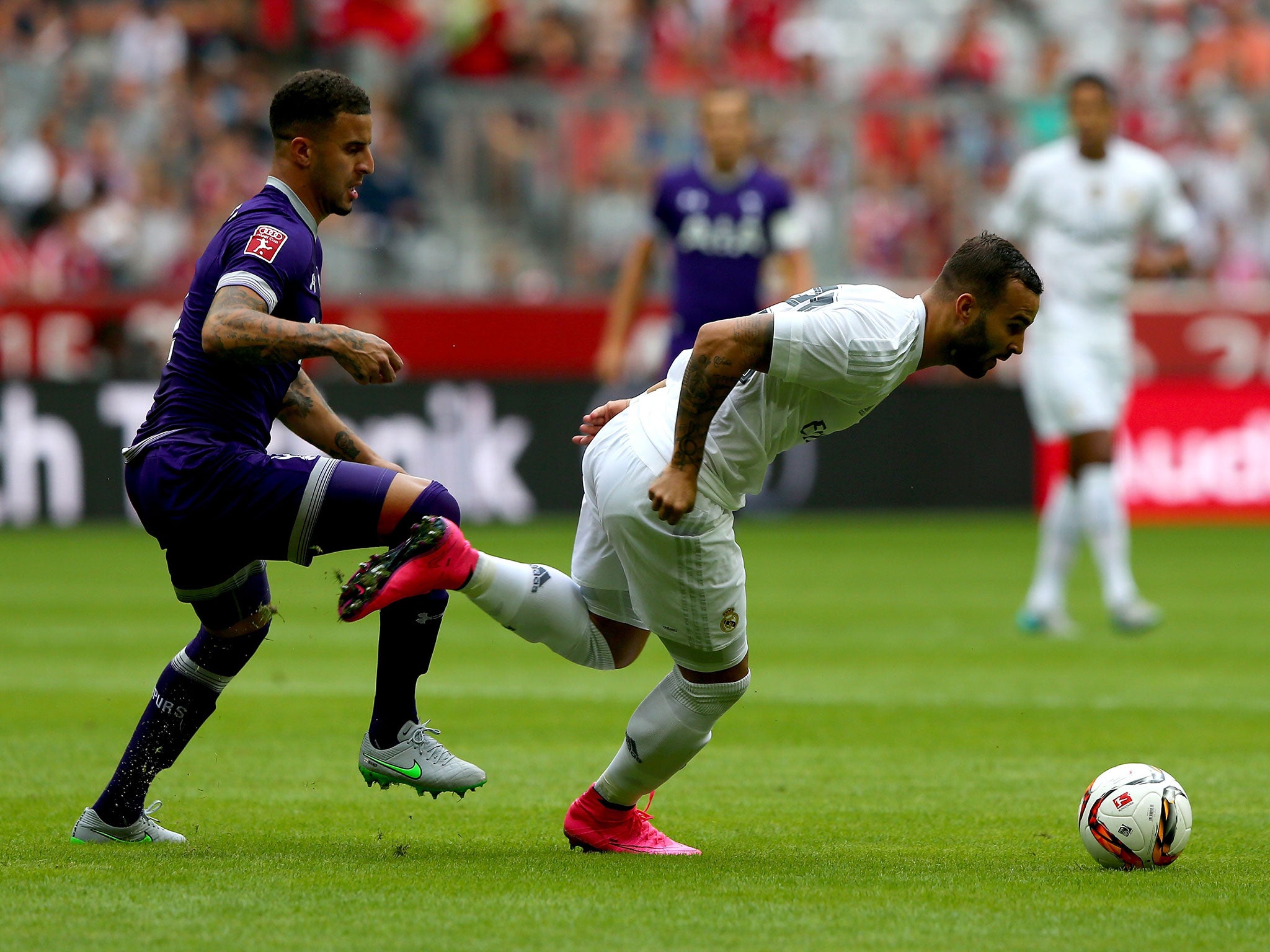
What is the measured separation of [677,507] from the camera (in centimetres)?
492

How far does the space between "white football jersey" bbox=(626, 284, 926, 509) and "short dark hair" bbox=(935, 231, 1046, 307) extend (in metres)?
0.13

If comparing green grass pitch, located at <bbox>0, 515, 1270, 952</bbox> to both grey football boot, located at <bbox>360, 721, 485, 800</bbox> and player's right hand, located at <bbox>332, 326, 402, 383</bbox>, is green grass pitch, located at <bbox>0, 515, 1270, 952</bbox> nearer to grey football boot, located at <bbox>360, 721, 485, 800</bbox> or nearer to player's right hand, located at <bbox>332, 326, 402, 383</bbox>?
grey football boot, located at <bbox>360, 721, 485, 800</bbox>

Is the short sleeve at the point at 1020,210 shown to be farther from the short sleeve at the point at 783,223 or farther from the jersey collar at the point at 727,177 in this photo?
the jersey collar at the point at 727,177

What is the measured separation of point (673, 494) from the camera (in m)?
4.93

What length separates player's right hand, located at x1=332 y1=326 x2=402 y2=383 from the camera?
4.73 metres

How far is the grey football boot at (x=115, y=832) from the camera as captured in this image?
5.42 metres

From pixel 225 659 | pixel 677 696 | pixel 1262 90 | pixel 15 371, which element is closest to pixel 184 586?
pixel 225 659

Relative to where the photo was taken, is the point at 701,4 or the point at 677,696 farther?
the point at 701,4

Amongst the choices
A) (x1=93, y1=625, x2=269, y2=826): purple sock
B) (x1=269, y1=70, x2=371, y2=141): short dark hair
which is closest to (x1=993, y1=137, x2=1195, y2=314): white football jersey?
(x1=269, y1=70, x2=371, y2=141): short dark hair

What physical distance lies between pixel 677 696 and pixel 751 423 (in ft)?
2.62

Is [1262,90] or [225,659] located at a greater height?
[1262,90]

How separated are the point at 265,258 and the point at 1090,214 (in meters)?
7.05

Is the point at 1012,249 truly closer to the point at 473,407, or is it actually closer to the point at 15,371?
the point at 473,407

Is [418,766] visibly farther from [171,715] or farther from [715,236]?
[715,236]
